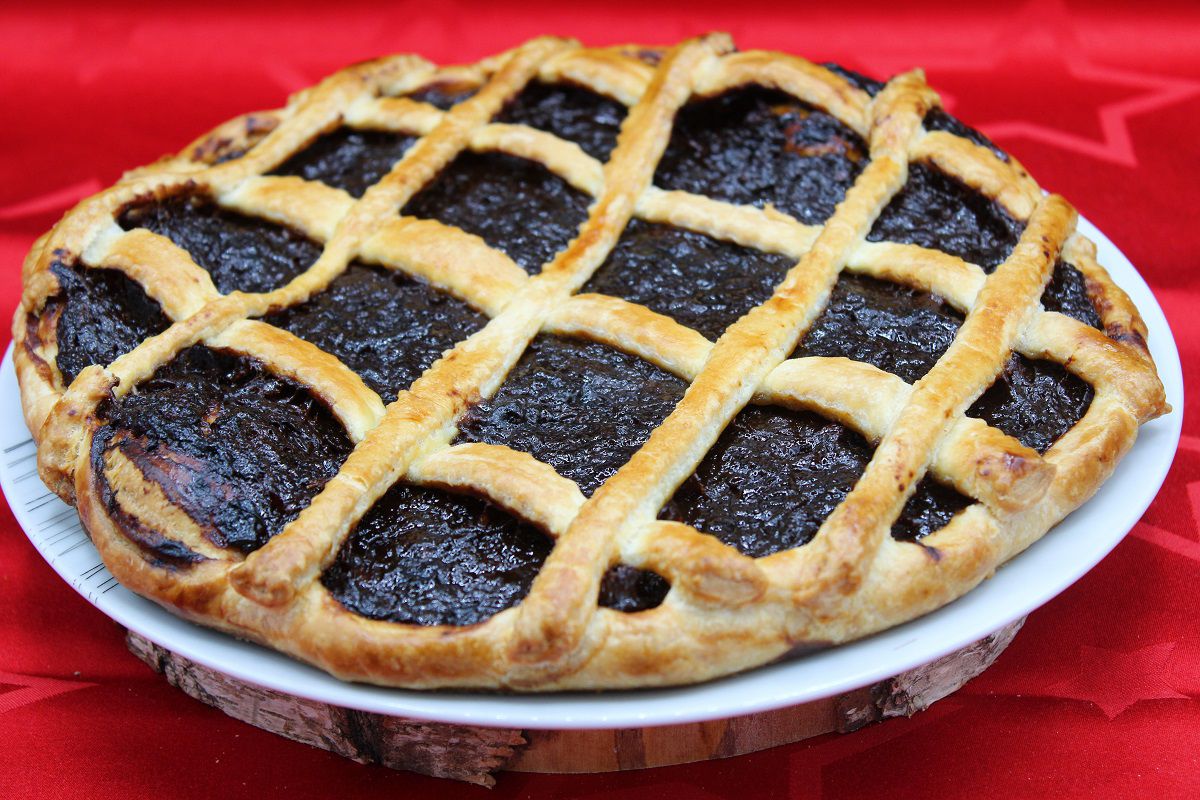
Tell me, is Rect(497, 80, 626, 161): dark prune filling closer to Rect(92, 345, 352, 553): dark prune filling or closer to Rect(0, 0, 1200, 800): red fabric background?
Rect(92, 345, 352, 553): dark prune filling

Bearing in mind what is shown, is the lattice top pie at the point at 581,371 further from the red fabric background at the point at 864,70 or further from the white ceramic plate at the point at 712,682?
the red fabric background at the point at 864,70

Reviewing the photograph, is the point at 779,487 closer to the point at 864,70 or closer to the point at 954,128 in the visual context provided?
the point at 954,128

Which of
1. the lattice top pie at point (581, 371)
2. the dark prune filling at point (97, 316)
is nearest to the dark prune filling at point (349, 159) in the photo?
the lattice top pie at point (581, 371)

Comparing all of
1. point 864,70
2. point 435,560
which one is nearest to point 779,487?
point 435,560

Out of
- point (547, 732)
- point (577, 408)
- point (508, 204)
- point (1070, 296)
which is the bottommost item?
point (547, 732)

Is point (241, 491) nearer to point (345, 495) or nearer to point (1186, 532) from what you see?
point (345, 495)

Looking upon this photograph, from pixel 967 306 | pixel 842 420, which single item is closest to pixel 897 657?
pixel 842 420

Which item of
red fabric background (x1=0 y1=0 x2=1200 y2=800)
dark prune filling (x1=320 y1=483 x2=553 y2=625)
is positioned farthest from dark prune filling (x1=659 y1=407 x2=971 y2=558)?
red fabric background (x1=0 y1=0 x2=1200 y2=800)
